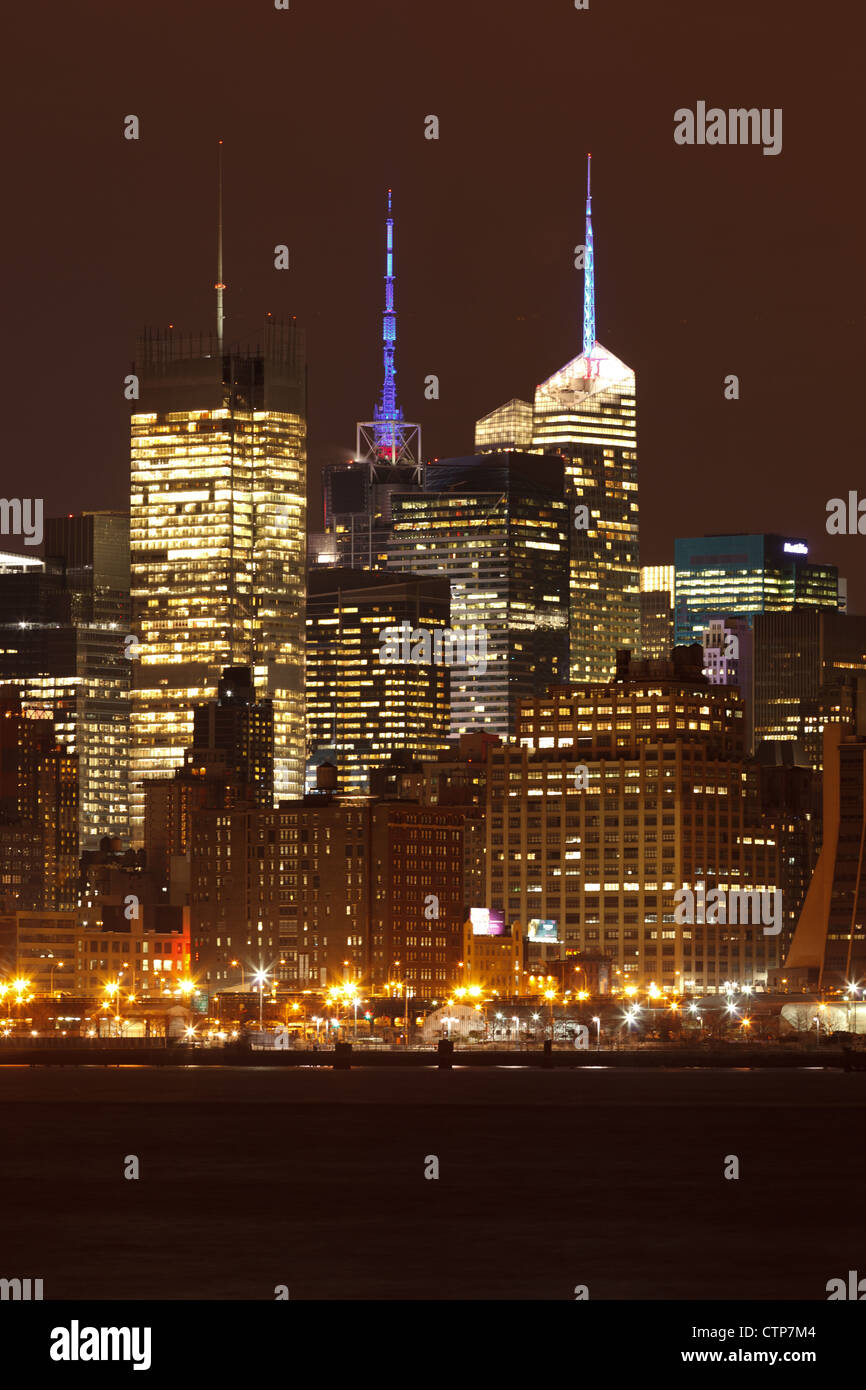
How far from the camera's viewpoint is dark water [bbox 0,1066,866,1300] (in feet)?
232

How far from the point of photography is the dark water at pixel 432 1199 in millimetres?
70812

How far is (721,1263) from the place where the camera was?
74.4m

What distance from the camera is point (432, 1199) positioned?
93812 mm

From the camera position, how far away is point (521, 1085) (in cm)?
19688
